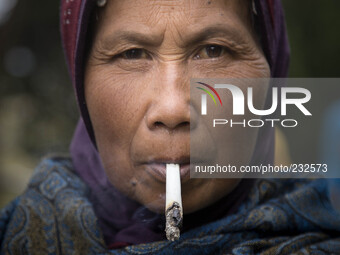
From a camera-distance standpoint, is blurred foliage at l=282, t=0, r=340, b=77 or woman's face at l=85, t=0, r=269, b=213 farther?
blurred foliage at l=282, t=0, r=340, b=77

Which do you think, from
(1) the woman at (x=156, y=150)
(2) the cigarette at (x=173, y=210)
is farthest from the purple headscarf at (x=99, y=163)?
(2) the cigarette at (x=173, y=210)

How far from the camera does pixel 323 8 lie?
262 centimetres

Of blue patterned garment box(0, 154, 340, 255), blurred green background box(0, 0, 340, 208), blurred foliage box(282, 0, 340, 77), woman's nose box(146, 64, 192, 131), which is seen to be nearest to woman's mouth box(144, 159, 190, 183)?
woman's nose box(146, 64, 192, 131)

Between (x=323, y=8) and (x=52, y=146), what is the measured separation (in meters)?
2.10

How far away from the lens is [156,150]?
1.17 meters

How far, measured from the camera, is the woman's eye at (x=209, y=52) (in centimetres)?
125

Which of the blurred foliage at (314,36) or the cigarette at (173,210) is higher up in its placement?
the blurred foliage at (314,36)

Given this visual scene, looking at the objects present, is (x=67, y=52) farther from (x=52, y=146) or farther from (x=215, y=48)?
(x=52, y=146)

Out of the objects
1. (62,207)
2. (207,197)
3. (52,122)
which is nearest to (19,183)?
(52,122)

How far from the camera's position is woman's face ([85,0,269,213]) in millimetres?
1170

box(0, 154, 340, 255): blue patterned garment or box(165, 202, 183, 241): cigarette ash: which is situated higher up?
box(165, 202, 183, 241): cigarette ash

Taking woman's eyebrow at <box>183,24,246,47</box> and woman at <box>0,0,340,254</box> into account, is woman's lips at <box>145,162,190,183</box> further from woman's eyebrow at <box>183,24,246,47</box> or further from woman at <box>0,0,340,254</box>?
woman's eyebrow at <box>183,24,246,47</box>

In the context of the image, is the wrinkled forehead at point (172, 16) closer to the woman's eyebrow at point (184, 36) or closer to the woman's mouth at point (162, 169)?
the woman's eyebrow at point (184, 36)

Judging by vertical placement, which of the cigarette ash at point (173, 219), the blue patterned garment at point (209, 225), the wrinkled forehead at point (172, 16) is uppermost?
the wrinkled forehead at point (172, 16)
